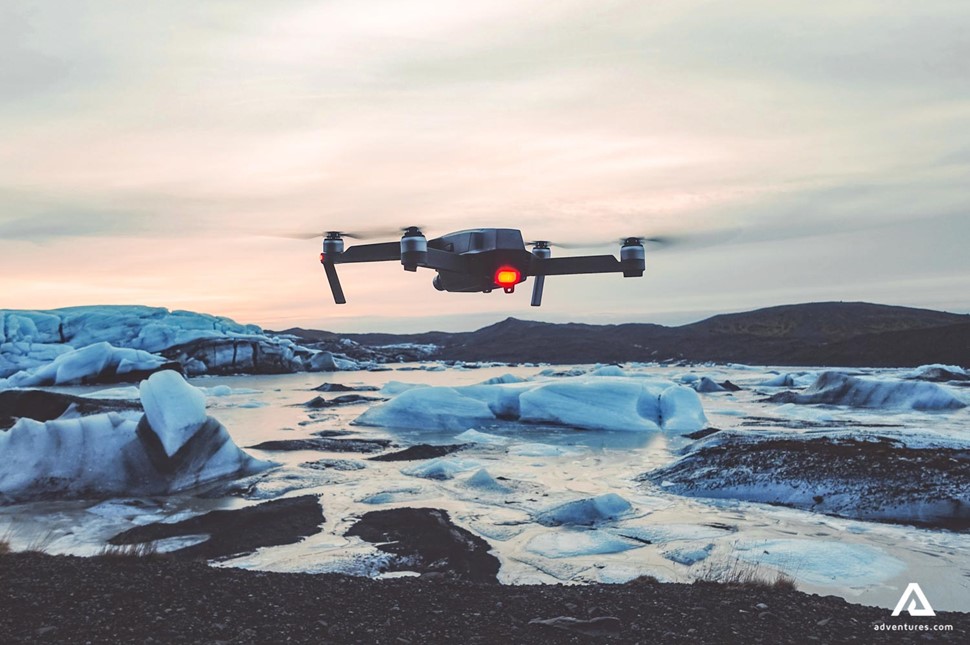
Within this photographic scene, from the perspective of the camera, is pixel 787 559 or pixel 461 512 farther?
pixel 461 512

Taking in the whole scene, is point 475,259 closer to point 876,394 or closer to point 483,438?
point 483,438

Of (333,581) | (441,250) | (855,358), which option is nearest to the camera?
(441,250)

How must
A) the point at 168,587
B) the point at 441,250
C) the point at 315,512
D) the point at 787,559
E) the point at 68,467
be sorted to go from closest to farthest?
the point at 441,250
the point at 168,587
the point at 787,559
the point at 315,512
the point at 68,467

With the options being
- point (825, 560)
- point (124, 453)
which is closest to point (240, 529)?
point (124, 453)

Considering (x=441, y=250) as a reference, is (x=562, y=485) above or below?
below

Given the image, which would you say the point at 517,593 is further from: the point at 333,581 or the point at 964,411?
the point at 964,411

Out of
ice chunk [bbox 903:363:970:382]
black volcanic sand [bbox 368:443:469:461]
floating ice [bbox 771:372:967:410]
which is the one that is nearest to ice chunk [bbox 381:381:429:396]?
floating ice [bbox 771:372:967:410]

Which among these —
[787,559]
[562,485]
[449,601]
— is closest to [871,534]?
[787,559]
